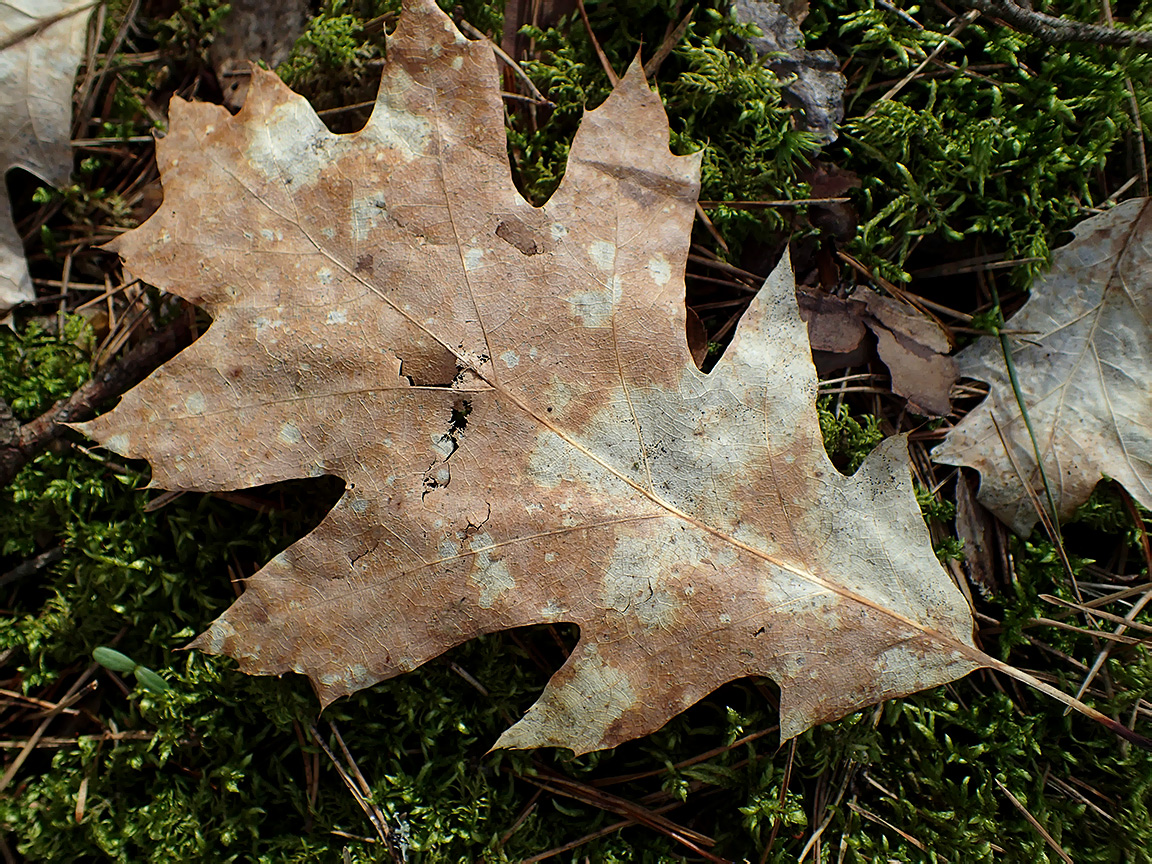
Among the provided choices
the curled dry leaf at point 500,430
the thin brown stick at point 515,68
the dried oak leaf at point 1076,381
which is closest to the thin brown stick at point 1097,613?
the dried oak leaf at point 1076,381

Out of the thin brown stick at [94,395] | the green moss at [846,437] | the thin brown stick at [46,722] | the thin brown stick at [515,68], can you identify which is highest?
the thin brown stick at [515,68]

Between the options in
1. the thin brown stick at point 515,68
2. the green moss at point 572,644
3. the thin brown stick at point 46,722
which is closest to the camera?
the green moss at point 572,644

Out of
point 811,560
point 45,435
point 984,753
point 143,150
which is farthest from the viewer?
point 143,150

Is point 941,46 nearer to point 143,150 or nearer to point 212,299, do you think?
point 212,299

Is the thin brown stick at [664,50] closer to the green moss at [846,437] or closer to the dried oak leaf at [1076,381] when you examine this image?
the green moss at [846,437]

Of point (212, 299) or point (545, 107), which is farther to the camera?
point (545, 107)

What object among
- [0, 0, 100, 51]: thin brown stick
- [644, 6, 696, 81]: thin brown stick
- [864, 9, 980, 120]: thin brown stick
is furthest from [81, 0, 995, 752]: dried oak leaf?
[0, 0, 100, 51]: thin brown stick

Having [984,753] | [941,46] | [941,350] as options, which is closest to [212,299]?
[941,350]
